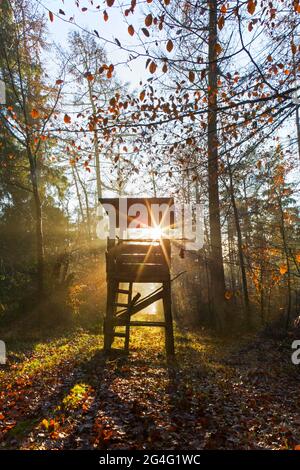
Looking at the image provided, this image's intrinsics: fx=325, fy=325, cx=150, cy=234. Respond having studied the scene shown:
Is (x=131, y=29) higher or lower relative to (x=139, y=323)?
higher

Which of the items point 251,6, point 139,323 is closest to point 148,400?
point 139,323

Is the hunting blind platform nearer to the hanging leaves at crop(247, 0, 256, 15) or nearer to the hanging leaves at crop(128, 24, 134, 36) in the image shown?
the hanging leaves at crop(128, 24, 134, 36)

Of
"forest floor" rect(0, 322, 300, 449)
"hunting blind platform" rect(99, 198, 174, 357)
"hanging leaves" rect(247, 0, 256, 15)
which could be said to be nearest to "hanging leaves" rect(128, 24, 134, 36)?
"hanging leaves" rect(247, 0, 256, 15)

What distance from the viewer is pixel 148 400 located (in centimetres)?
591

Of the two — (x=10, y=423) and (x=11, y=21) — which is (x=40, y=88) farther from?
(x=10, y=423)

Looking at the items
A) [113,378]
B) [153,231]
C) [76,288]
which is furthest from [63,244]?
[113,378]

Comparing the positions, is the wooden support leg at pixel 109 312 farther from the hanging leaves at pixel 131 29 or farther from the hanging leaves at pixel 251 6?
the hanging leaves at pixel 251 6

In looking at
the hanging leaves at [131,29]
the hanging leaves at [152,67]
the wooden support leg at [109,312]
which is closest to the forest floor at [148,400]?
the wooden support leg at [109,312]

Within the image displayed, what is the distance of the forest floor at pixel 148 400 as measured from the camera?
14.9ft

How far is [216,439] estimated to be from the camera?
4.53 meters

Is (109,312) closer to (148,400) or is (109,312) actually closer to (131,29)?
(148,400)

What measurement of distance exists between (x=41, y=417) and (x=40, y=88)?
50.6 ft

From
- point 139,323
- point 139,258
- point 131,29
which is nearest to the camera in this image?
point 131,29

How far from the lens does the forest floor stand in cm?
454
